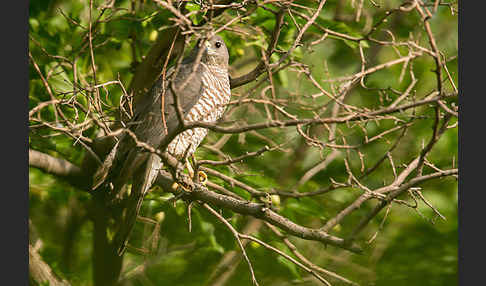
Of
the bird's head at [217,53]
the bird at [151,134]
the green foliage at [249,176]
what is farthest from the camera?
the bird's head at [217,53]

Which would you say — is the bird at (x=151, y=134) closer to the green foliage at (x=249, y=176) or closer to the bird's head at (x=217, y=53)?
the bird's head at (x=217, y=53)

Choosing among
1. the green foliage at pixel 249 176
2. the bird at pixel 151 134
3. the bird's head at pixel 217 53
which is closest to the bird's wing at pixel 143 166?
the bird at pixel 151 134

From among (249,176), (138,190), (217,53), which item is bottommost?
(138,190)

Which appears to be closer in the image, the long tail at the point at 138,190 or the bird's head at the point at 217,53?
the long tail at the point at 138,190

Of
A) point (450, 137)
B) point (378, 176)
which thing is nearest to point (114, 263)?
point (378, 176)

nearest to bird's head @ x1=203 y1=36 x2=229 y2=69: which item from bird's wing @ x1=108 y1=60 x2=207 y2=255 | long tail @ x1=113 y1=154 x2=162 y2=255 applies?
bird's wing @ x1=108 y1=60 x2=207 y2=255

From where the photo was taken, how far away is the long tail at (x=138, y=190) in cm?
343

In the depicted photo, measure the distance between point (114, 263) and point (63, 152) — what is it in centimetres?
92

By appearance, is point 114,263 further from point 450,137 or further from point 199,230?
point 450,137

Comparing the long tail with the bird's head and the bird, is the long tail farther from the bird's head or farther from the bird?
the bird's head

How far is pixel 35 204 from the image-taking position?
4809 mm

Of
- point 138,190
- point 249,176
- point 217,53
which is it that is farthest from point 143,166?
point 217,53

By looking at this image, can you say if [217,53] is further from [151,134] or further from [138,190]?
[138,190]

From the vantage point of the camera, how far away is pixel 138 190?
3.49m
